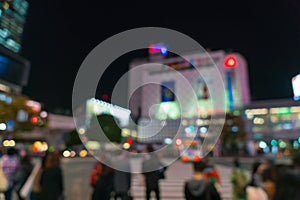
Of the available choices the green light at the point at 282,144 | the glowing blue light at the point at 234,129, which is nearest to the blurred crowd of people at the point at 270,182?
the glowing blue light at the point at 234,129

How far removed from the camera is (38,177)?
15.7 ft

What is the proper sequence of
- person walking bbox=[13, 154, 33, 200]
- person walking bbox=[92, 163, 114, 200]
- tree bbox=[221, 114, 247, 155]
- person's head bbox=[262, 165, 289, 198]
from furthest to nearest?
1. tree bbox=[221, 114, 247, 155]
2. person walking bbox=[13, 154, 33, 200]
3. person walking bbox=[92, 163, 114, 200]
4. person's head bbox=[262, 165, 289, 198]

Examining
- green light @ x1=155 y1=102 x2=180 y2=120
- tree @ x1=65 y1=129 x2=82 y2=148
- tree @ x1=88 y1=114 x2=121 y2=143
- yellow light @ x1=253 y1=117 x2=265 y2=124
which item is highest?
green light @ x1=155 y1=102 x2=180 y2=120

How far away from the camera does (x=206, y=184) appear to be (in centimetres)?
332

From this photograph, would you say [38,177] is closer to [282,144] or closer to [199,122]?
[282,144]

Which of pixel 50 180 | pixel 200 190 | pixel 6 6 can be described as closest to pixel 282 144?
pixel 200 190

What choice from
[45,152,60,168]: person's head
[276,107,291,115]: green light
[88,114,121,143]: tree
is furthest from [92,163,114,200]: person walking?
[276,107,291,115]: green light

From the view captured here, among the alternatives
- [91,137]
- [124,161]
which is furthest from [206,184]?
[91,137]

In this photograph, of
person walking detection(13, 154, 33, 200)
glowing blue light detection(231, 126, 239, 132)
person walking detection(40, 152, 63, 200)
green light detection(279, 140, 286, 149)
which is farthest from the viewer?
green light detection(279, 140, 286, 149)

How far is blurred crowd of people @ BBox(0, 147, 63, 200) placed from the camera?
4.39 meters

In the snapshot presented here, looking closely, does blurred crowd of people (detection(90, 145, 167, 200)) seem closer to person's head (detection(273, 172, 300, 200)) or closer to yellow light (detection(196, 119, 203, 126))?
person's head (detection(273, 172, 300, 200))

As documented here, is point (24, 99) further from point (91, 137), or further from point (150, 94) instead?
point (150, 94)

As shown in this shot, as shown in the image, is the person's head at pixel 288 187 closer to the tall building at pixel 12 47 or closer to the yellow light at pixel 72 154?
the yellow light at pixel 72 154

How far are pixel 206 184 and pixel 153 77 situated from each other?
9161 cm
